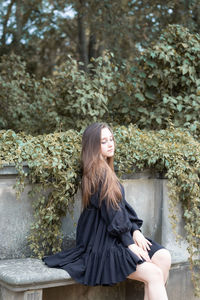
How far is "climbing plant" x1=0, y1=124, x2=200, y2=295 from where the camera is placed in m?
2.92

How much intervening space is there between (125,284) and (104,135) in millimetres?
1379

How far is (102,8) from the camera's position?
23.1 ft

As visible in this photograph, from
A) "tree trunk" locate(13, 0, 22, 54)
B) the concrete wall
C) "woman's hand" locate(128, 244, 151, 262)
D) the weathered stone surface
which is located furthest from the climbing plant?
"tree trunk" locate(13, 0, 22, 54)

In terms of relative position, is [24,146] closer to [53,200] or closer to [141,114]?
[53,200]

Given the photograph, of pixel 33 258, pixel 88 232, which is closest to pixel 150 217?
pixel 88 232

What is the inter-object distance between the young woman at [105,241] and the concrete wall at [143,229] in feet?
0.85

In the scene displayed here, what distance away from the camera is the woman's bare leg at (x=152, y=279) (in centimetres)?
276

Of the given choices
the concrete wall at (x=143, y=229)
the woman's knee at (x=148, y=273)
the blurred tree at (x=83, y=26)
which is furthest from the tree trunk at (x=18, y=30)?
the woman's knee at (x=148, y=273)

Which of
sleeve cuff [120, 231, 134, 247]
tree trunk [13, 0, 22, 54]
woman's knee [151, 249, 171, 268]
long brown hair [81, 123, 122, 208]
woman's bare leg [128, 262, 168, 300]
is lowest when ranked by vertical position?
woman's bare leg [128, 262, 168, 300]

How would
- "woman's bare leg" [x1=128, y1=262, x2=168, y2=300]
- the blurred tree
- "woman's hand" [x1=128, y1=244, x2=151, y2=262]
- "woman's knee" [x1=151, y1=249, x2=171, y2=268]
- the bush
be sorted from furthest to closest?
the blurred tree, the bush, "woman's knee" [x1=151, y1=249, x2=171, y2=268], "woman's hand" [x1=128, y1=244, x2=151, y2=262], "woman's bare leg" [x1=128, y1=262, x2=168, y2=300]

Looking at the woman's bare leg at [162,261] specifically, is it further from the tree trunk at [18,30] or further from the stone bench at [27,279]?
the tree trunk at [18,30]

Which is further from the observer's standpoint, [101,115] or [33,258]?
[101,115]

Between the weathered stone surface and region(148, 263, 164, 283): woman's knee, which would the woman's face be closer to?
region(148, 263, 164, 283): woman's knee

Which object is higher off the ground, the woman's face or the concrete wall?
the woman's face
